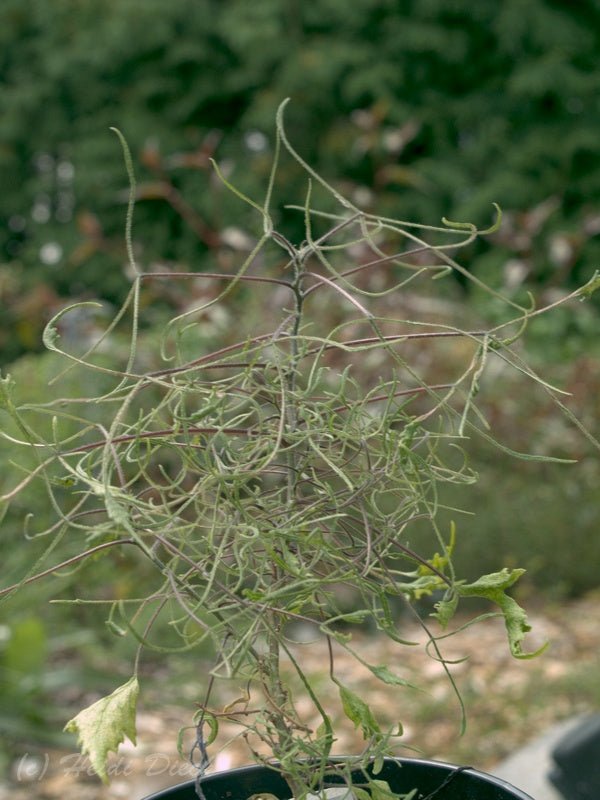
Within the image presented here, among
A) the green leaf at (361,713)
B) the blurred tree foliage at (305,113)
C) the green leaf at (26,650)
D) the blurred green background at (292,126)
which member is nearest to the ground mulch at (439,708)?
the green leaf at (26,650)

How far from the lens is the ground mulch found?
9.12 ft

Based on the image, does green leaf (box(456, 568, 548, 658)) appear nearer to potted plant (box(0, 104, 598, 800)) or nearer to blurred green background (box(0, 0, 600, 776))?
potted plant (box(0, 104, 598, 800))

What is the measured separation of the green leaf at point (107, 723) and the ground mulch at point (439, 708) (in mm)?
1714

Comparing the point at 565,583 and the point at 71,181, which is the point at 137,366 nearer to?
the point at 565,583

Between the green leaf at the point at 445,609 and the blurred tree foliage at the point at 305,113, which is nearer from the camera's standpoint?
the green leaf at the point at 445,609

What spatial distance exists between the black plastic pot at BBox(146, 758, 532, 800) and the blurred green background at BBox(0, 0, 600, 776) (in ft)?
16.2

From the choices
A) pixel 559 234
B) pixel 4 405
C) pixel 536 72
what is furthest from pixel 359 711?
pixel 536 72

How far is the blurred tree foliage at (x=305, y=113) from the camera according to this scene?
7.32m

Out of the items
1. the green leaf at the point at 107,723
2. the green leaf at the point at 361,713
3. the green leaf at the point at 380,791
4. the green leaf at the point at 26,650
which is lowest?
the green leaf at the point at 26,650

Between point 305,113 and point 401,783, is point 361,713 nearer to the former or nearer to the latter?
point 401,783

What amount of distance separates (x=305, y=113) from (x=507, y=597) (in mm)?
7723

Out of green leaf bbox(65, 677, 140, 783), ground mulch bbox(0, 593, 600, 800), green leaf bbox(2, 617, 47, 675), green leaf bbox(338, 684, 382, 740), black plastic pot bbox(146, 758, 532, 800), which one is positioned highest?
green leaf bbox(65, 677, 140, 783)

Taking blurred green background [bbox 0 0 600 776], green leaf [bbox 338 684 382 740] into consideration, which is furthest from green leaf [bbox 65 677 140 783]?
blurred green background [bbox 0 0 600 776]

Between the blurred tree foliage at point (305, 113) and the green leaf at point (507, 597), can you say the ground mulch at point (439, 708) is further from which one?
the blurred tree foliage at point (305, 113)
